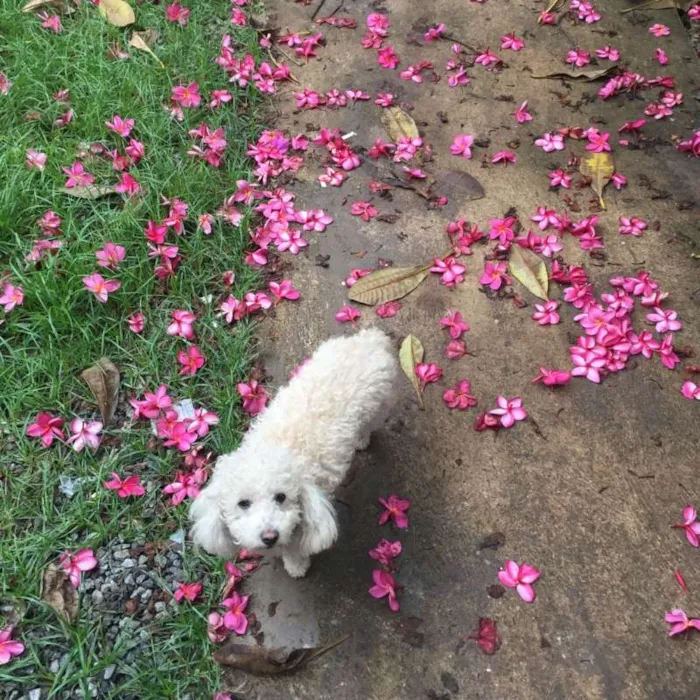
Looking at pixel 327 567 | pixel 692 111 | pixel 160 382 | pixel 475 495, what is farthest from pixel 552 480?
pixel 692 111

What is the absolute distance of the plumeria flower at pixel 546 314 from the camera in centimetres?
315

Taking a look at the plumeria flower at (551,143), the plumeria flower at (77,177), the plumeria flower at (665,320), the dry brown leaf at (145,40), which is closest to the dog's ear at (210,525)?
the plumeria flower at (77,177)

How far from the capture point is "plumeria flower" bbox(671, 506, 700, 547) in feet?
8.25

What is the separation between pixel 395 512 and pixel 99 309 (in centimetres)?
174

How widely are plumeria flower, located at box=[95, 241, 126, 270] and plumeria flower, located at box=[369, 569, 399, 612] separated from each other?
1946 mm

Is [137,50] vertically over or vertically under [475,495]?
over

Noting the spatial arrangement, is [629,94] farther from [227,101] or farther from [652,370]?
[227,101]

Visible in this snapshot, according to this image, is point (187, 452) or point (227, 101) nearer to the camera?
point (187, 452)

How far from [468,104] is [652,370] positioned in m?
2.18

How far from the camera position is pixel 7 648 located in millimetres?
2227

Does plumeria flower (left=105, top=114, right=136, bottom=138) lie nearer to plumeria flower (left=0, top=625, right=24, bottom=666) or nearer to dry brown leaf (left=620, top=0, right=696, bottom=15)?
plumeria flower (left=0, top=625, right=24, bottom=666)

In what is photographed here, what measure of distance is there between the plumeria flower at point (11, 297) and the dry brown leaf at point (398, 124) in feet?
7.71

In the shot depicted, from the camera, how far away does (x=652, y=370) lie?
299 cm

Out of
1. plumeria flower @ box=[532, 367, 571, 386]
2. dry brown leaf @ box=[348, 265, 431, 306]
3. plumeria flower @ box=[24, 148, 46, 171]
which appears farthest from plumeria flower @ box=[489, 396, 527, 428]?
plumeria flower @ box=[24, 148, 46, 171]
